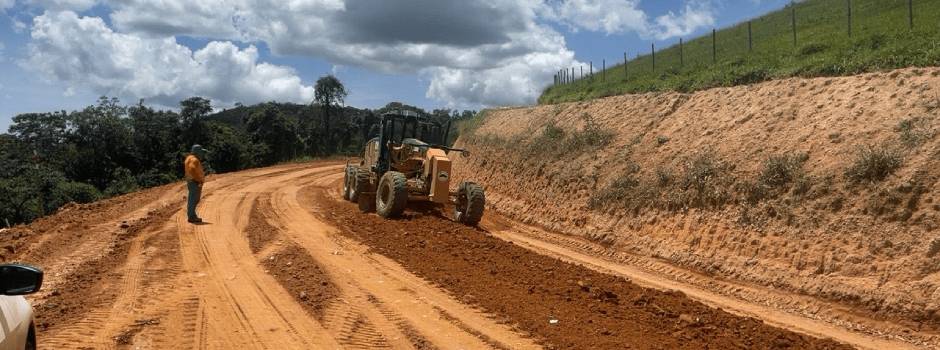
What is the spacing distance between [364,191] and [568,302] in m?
8.82

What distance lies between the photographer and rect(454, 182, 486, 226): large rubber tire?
14.0 m

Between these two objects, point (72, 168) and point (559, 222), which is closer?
point (559, 222)

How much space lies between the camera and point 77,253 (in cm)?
968

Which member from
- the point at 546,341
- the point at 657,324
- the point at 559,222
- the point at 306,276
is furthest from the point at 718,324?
the point at 559,222

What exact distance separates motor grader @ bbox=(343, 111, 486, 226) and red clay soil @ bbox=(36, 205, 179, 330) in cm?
521

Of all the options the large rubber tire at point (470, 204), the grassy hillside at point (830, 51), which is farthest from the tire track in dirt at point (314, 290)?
the grassy hillside at point (830, 51)

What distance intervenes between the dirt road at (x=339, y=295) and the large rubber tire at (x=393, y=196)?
28.4 inches

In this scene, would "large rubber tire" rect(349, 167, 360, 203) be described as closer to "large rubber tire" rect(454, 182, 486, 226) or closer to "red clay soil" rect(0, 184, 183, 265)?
"large rubber tire" rect(454, 182, 486, 226)

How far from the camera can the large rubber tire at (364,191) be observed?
50.3ft

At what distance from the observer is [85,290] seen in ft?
24.7

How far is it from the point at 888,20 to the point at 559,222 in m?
12.2

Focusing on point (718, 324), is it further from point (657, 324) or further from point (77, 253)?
point (77, 253)

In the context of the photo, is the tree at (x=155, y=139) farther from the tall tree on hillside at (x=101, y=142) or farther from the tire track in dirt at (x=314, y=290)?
the tire track in dirt at (x=314, y=290)

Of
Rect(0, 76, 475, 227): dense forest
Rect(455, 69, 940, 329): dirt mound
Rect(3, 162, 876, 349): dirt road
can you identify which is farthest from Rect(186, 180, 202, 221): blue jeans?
Rect(0, 76, 475, 227): dense forest
